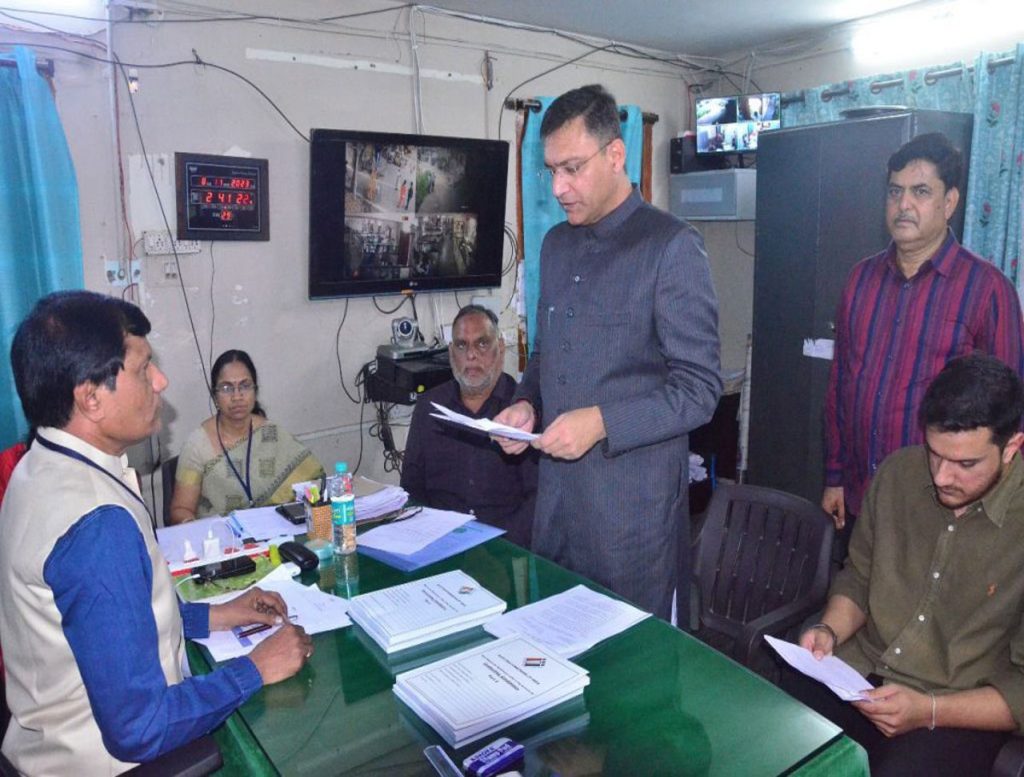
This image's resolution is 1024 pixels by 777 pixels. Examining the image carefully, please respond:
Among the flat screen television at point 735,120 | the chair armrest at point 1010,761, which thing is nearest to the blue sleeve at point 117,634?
the chair armrest at point 1010,761

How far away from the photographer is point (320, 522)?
202 centimetres

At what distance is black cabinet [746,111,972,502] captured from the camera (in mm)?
3672

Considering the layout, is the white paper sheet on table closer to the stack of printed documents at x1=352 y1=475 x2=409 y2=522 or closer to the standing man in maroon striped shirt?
the stack of printed documents at x1=352 y1=475 x2=409 y2=522

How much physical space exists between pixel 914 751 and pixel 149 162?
349 cm

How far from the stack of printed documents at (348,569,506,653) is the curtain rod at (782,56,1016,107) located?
12.4 feet

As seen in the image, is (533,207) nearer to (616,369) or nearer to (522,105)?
(522,105)

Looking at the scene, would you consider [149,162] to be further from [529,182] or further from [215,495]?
[529,182]

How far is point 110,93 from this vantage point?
3.28 metres

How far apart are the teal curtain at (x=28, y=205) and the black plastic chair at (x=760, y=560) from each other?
105 inches

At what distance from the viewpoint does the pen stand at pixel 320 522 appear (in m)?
2.01

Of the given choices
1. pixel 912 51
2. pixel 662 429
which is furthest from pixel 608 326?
pixel 912 51

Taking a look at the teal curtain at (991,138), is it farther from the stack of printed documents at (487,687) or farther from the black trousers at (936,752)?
the stack of printed documents at (487,687)

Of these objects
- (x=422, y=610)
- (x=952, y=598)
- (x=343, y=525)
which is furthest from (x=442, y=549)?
(x=952, y=598)

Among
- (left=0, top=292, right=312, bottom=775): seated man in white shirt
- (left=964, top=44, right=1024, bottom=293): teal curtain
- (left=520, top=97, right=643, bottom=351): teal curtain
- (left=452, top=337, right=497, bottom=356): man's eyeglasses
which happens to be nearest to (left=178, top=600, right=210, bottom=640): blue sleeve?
(left=0, top=292, right=312, bottom=775): seated man in white shirt
